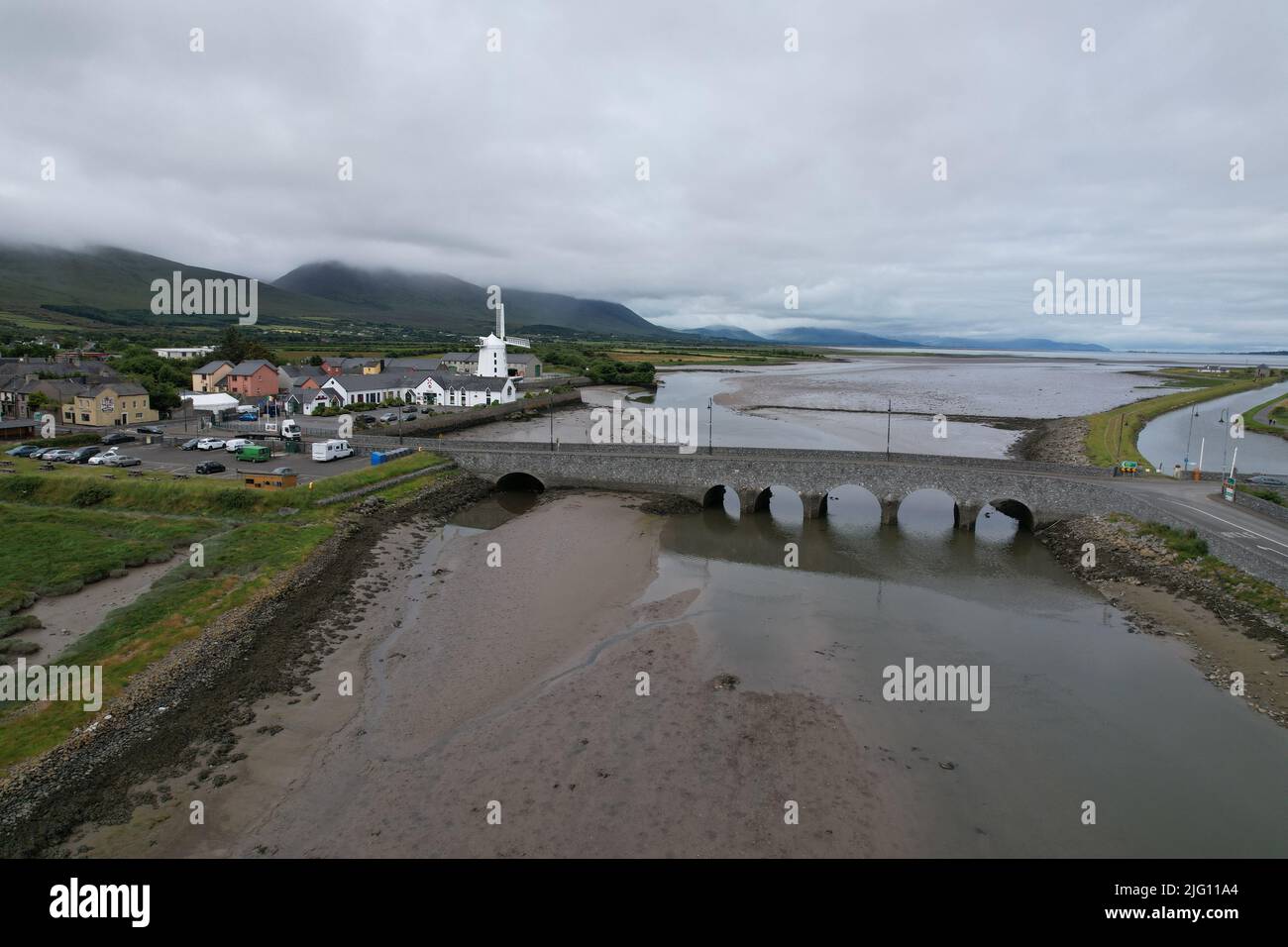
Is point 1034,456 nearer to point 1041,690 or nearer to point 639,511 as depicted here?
point 639,511

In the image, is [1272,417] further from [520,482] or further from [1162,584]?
[520,482]

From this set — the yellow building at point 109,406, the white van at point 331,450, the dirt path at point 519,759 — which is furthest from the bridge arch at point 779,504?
the yellow building at point 109,406

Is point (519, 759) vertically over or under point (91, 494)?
under

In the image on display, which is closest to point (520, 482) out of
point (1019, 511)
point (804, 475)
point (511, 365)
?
point (804, 475)

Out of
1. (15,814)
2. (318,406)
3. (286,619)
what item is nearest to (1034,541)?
(286,619)

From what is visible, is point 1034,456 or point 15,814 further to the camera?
point 1034,456

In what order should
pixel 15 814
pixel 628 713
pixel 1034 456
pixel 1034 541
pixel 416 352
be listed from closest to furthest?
1. pixel 15 814
2. pixel 628 713
3. pixel 1034 541
4. pixel 1034 456
5. pixel 416 352

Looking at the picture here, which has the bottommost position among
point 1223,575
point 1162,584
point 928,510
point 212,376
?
point 1162,584
